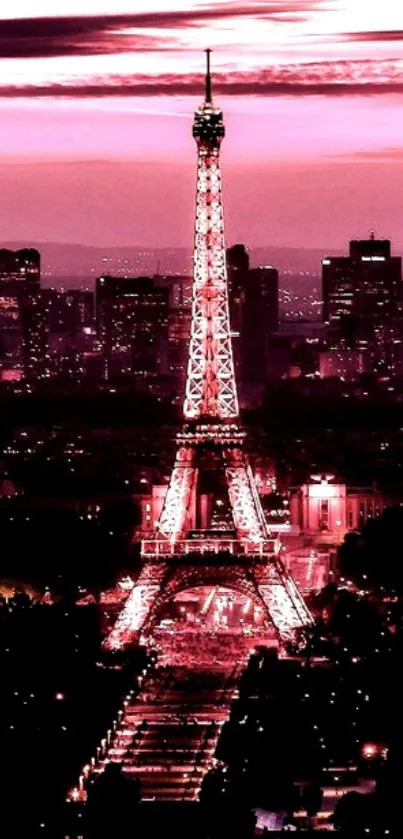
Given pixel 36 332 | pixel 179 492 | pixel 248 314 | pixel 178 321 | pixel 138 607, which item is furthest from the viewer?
pixel 36 332

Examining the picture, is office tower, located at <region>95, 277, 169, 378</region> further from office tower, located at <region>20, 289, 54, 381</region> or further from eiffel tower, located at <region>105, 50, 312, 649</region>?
eiffel tower, located at <region>105, 50, 312, 649</region>

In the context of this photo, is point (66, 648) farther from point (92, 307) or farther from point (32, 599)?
point (92, 307)

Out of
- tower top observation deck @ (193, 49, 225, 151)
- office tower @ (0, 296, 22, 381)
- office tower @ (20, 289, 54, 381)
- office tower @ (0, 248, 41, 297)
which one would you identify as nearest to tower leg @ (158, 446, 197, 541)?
tower top observation deck @ (193, 49, 225, 151)

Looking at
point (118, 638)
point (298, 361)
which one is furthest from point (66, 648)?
point (298, 361)

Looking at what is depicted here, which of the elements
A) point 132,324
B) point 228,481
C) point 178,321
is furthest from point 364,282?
point 228,481

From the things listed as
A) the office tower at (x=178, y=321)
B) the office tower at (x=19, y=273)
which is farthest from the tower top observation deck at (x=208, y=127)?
the office tower at (x=19, y=273)

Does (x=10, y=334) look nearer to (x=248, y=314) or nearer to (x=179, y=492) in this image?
(x=248, y=314)

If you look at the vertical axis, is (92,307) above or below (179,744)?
above
